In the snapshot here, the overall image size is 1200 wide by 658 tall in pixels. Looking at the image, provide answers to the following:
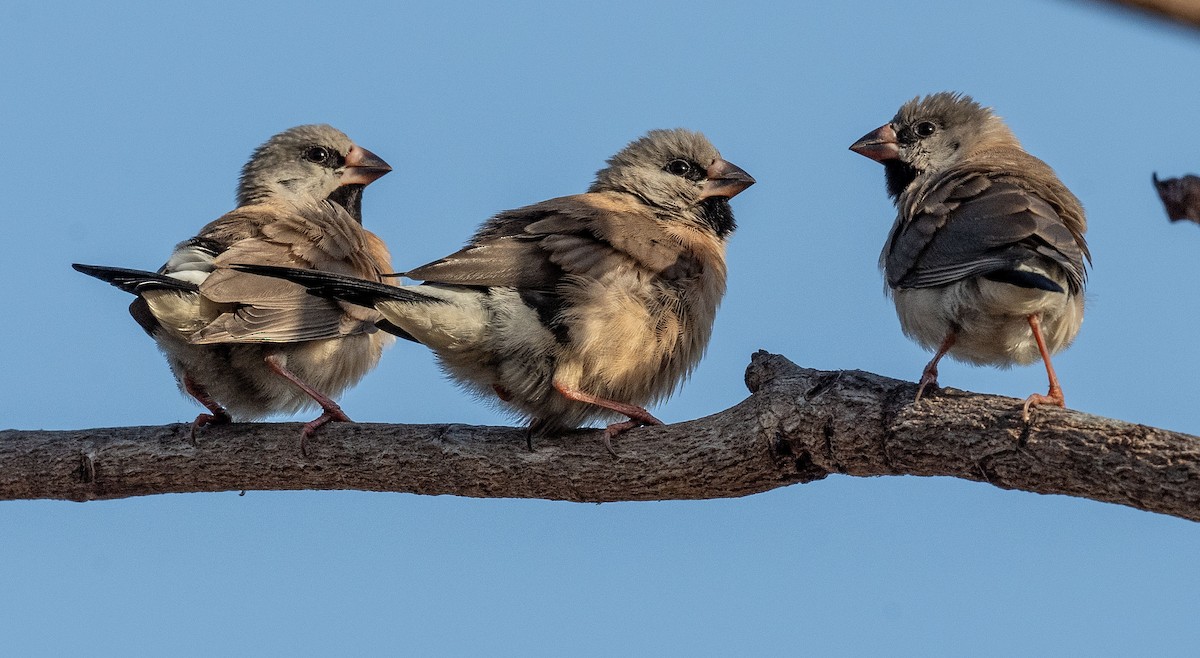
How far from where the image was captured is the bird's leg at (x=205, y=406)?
19.5 feet

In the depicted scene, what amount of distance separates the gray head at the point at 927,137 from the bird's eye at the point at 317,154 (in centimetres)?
348

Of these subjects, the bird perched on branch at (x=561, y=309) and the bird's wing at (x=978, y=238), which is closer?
the bird's wing at (x=978, y=238)

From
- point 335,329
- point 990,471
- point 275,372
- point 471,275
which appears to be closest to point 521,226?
point 471,275

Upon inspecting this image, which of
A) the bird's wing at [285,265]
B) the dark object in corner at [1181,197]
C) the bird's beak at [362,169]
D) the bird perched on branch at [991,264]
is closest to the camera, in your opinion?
the dark object in corner at [1181,197]

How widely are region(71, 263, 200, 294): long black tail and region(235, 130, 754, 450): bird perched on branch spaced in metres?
1.18

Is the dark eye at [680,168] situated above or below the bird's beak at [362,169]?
below

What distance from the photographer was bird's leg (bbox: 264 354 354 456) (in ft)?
18.1

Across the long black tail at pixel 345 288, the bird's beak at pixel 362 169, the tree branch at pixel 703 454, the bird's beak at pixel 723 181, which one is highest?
the bird's beak at pixel 362 169

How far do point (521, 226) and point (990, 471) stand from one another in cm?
250

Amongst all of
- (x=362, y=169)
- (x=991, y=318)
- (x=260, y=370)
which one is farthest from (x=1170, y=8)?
(x=362, y=169)

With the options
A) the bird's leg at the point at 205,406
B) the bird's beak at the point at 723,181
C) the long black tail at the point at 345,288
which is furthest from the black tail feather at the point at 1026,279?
the bird's leg at the point at 205,406

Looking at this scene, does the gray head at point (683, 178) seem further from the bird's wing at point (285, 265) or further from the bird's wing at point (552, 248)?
the bird's wing at point (285, 265)

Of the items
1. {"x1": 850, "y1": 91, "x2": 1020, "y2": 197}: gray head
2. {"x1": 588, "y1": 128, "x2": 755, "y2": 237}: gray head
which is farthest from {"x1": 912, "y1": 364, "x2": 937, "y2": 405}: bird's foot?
{"x1": 850, "y1": 91, "x2": 1020, "y2": 197}: gray head

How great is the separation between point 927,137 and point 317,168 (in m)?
3.96
